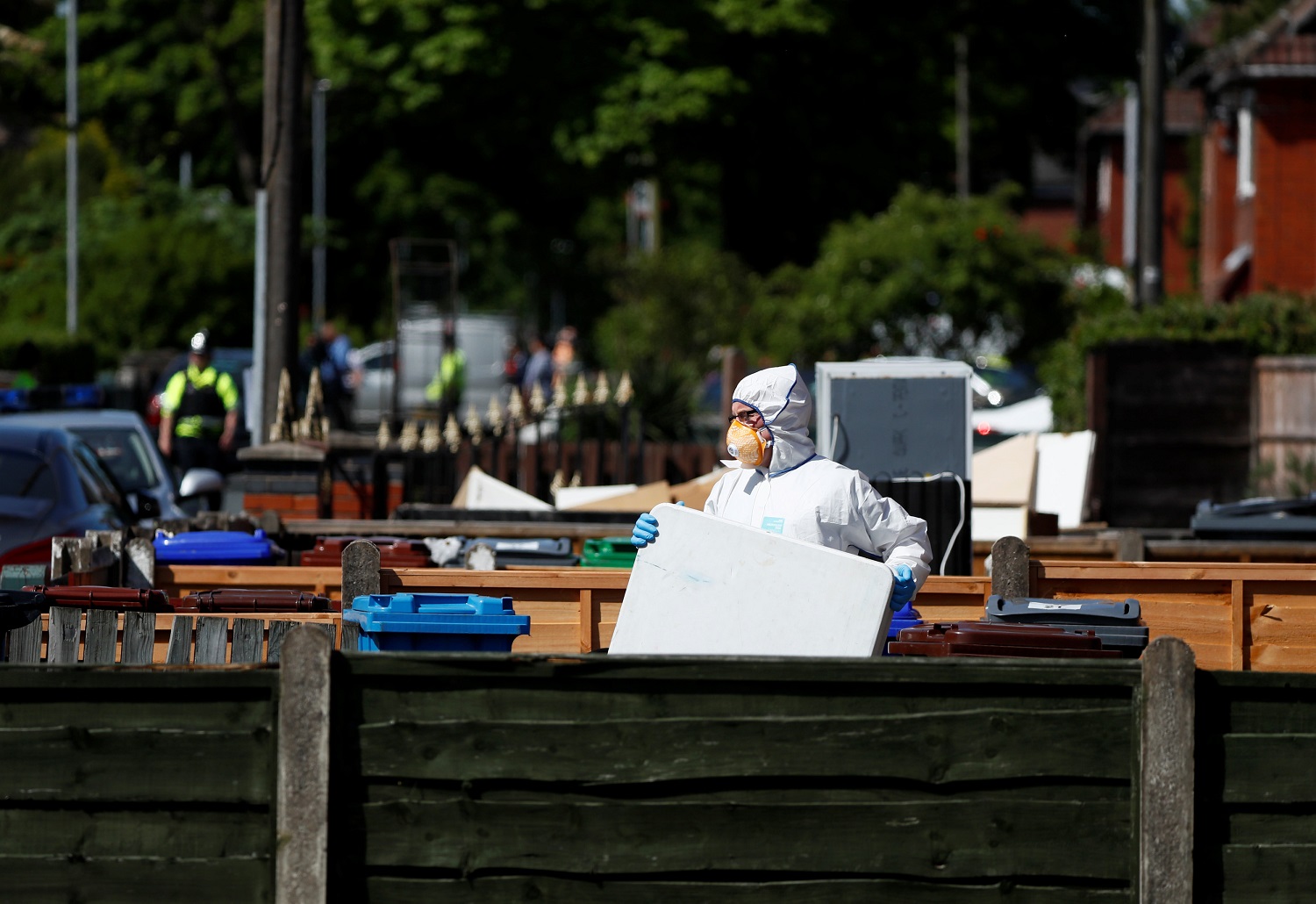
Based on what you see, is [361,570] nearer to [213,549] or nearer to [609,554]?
[213,549]

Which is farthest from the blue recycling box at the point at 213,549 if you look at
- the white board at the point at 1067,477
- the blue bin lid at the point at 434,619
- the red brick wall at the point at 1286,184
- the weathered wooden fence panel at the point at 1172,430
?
the red brick wall at the point at 1286,184

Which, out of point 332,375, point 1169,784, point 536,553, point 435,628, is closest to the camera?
point 1169,784

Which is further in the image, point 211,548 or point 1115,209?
point 1115,209

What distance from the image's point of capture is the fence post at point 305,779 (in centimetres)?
457

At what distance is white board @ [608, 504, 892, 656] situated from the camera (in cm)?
514

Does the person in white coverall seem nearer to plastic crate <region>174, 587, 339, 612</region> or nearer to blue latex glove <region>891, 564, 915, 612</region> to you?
blue latex glove <region>891, 564, 915, 612</region>

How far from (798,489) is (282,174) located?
7.77 metres

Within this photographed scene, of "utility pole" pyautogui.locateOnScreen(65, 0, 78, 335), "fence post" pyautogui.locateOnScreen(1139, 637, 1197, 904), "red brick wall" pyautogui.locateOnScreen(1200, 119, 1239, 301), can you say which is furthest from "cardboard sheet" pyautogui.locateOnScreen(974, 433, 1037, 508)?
"red brick wall" pyautogui.locateOnScreen(1200, 119, 1239, 301)

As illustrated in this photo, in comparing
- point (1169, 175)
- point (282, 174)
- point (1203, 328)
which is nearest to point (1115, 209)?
point (1169, 175)

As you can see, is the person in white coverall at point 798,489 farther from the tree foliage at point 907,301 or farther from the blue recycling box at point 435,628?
the tree foliage at point 907,301

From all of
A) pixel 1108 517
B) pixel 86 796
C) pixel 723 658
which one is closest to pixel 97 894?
pixel 86 796

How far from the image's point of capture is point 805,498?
19.3 ft

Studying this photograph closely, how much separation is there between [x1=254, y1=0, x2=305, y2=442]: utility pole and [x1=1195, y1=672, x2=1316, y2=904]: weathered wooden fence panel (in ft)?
30.1

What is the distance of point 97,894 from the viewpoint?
4.62 m
